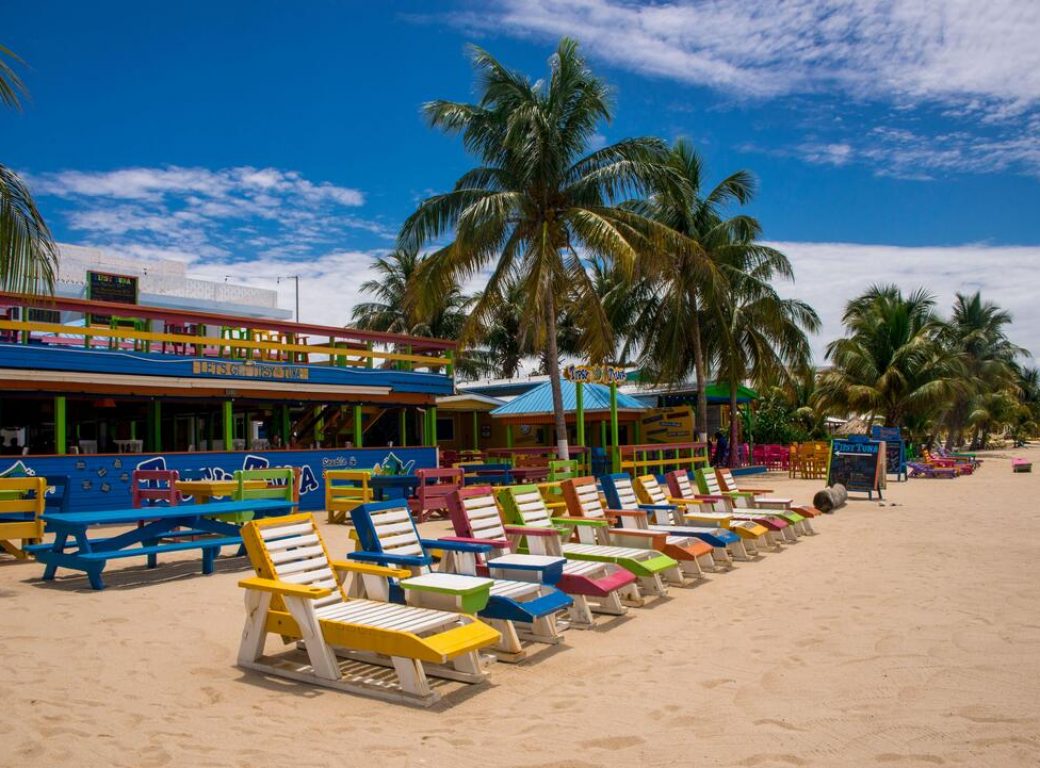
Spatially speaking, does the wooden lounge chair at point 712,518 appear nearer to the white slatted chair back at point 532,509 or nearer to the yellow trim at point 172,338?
the white slatted chair back at point 532,509

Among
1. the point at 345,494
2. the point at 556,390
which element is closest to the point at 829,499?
the point at 556,390

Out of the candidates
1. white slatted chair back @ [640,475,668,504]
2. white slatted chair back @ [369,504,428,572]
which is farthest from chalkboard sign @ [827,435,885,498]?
white slatted chair back @ [369,504,428,572]

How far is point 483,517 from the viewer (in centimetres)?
734

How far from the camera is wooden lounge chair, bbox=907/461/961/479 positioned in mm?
24812

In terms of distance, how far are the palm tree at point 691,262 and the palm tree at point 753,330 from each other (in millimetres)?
286

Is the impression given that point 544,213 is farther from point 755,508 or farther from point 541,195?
point 755,508

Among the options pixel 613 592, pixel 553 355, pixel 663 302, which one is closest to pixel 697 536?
pixel 613 592

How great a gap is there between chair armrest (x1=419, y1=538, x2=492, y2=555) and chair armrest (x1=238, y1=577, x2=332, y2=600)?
1.54 meters

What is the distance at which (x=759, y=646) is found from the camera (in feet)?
19.0

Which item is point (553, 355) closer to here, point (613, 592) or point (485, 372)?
point (613, 592)

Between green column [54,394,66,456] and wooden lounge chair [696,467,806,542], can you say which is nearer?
wooden lounge chair [696,467,806,542]

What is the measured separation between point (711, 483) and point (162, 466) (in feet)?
29.9

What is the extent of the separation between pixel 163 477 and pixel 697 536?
26.8ft

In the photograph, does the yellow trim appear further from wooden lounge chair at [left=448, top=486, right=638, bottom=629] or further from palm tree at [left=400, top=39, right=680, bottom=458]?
wooden lounge chair at [left=448, top=486, right=638, bottom=629]
